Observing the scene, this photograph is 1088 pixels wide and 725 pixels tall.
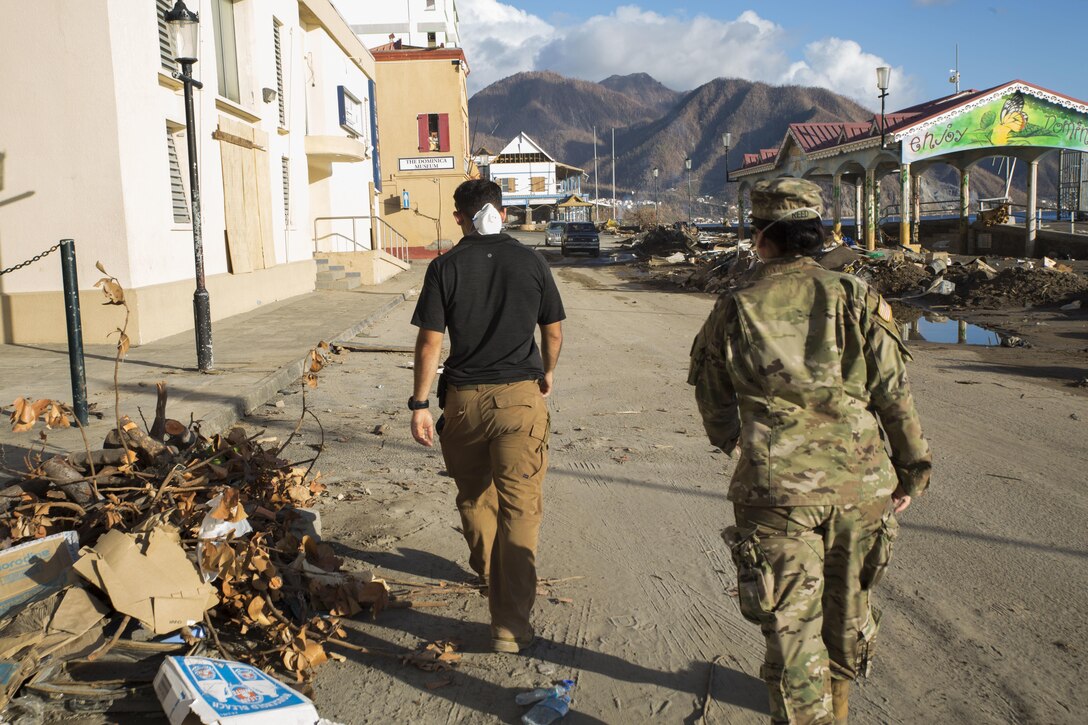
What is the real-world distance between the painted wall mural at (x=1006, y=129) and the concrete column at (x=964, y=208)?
2.73 meters

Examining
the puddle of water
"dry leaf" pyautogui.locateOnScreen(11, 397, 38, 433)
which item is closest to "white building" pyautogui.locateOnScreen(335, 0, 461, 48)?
the puddle of water

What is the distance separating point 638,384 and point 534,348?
6253 mm

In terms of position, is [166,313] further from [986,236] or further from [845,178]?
[845,178]

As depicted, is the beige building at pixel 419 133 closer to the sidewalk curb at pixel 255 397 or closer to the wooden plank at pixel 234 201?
the wooden plank at pixel 234 201

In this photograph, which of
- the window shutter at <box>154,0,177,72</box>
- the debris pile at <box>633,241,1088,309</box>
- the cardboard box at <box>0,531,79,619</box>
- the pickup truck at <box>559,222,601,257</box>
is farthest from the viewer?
the pickup truck at <box>559,222,601,257</box>

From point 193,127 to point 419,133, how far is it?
36.9m

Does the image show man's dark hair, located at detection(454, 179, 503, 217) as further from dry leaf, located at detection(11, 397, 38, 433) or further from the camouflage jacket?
dry leaf, located at detection(11, 397, 38, 433)

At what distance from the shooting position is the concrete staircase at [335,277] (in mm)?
23875

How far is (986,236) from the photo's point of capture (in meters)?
32.5

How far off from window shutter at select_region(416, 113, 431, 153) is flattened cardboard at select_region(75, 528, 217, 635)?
43574 mm

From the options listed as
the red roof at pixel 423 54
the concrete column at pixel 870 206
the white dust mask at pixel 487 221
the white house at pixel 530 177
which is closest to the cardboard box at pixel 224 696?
the white dust mask at pixel 487 221

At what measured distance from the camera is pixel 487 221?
3.87 m

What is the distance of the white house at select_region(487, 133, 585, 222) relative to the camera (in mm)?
96000

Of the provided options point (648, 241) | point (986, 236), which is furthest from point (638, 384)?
point (648, 241)
